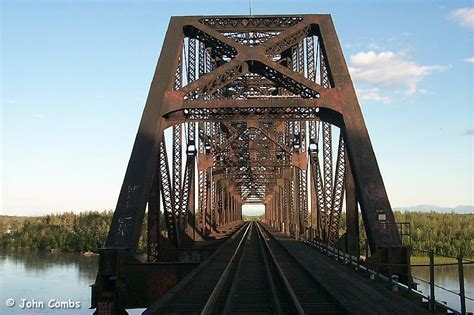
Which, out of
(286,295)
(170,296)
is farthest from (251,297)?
(170,296)

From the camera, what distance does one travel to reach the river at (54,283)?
91.6 ft

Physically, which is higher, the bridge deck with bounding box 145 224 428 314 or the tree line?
the bridge deck with bounding box 145 224 428 314

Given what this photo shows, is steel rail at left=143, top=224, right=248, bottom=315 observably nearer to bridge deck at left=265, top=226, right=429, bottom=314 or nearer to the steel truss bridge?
the steel truss bridge

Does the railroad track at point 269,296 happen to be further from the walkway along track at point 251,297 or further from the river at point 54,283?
the river at point 54,283

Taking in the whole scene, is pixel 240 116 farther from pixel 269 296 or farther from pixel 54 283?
pixel 54 283

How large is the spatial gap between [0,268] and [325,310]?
4383 centimetres

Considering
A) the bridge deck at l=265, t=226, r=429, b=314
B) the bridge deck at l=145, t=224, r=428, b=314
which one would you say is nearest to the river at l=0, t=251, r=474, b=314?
the bridge deck at l=145, t=224, r=428, b=314

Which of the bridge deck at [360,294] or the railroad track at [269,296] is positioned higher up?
the bridge deck at [360,294]

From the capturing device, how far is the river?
91.6ft


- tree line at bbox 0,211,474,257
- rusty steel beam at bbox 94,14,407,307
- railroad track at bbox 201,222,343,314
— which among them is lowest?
tree line at bbox 0,211,474,257

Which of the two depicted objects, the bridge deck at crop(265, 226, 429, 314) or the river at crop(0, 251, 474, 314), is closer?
the bridge deck at crop(265, 226, 429, 314)

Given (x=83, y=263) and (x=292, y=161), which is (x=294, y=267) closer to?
(x=292, y=161)

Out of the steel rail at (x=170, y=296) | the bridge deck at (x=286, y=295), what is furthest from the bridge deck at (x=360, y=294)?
the steel rail at (x=170, y=296)

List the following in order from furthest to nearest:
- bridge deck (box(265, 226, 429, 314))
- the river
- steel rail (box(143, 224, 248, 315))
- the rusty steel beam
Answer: the river < the rusty steel beam < bridge deck (box(265, 226, 429, 314)) < steel rail (box(143, 224, 248, 315))
